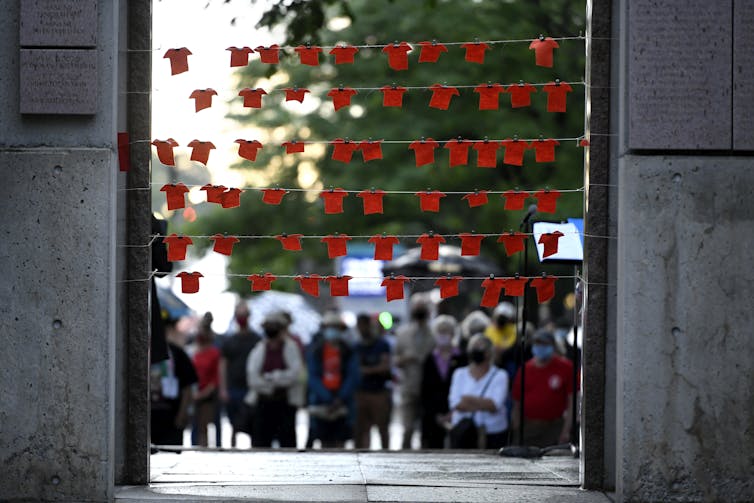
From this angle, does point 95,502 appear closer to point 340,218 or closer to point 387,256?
point 387,256

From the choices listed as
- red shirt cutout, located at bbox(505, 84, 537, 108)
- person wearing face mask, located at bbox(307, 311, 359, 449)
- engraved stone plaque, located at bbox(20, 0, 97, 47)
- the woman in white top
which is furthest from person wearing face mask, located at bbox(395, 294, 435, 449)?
engraved stone plaque, located at bbox(20, 0, 97, 47)

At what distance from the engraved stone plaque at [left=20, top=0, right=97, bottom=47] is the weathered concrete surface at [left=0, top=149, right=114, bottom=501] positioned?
0.82m

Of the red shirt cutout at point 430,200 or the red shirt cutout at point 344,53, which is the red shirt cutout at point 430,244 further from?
the red shirt cutout at point 344,53

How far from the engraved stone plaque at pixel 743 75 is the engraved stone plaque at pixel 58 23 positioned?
3.99 meters

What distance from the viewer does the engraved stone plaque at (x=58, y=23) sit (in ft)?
27.6

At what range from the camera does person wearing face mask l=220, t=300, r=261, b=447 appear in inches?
684

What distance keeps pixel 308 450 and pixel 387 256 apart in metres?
4.11

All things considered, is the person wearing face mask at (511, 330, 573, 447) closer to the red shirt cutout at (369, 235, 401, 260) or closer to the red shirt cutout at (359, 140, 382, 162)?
the red shirt cutout at (369, 235, 401, 260)

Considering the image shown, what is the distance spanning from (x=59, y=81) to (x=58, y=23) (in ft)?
1.18

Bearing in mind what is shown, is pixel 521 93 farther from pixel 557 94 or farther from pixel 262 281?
pixel 262 281

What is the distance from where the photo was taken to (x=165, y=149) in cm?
923

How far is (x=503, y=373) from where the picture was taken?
46.4 ft

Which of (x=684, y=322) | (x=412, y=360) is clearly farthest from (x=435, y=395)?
(x=684, y=322)

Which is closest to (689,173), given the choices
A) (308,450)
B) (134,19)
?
(134,19)
